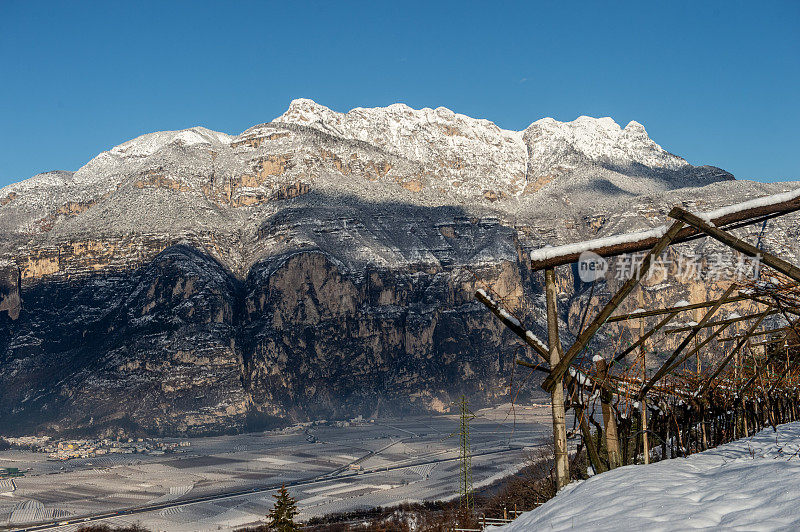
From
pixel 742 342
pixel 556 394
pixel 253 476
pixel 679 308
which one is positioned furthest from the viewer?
pixel 253 476

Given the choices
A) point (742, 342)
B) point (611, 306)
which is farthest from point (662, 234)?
point (742, 342)

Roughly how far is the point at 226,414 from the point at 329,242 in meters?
56.4

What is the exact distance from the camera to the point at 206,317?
169m

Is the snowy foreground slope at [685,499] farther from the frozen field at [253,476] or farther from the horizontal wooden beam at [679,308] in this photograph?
the frozen field at [253,476]

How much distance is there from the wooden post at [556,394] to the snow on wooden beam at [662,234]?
0.66 feet

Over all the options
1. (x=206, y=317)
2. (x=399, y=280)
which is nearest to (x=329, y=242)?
(x=399, y=280)

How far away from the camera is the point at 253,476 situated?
91.4m

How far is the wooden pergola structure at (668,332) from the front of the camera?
444 cm

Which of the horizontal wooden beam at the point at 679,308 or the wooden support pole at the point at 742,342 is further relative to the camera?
the horizontal wooden beam at the point at 679,308

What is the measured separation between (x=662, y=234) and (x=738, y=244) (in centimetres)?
90

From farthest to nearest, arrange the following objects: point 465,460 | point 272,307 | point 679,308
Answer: point 272,307 → point 465,460 → point 679,308

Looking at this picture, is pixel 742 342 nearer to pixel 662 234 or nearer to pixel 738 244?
pixel 662 234

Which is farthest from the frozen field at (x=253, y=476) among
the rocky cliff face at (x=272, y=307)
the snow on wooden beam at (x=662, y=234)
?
the snow on wooden beam at (x=662, y=234)

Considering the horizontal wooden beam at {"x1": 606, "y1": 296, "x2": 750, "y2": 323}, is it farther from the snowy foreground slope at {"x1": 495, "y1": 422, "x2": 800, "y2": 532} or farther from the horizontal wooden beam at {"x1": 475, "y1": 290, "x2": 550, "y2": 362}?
the snowy foreground slope at {"x1": 495, "y1": 422, "x2": 800, "y2": 532}
